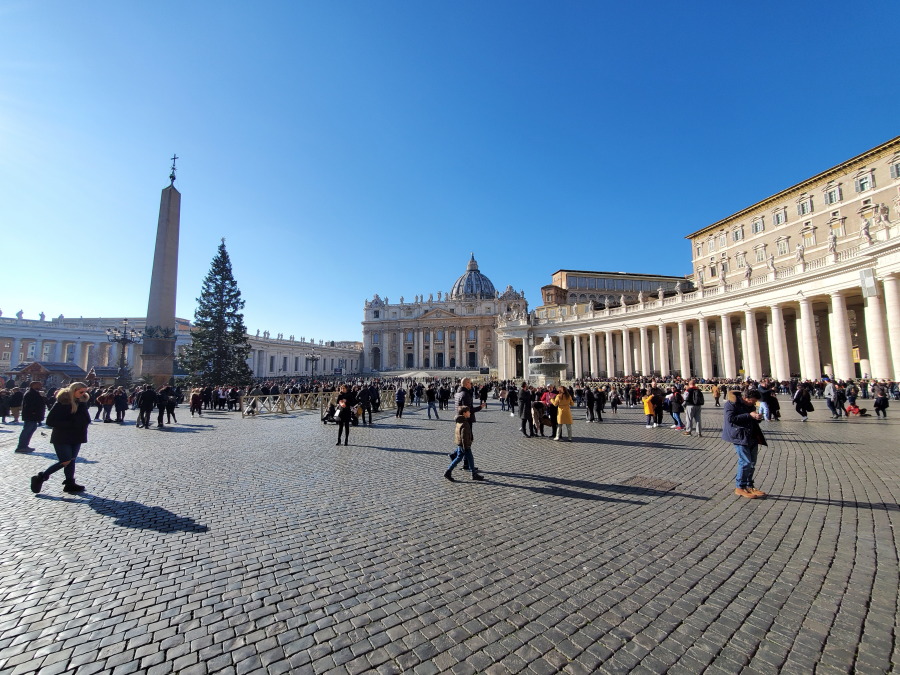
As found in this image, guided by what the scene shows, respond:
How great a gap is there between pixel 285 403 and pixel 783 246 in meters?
44.7

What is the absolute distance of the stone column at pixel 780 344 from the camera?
2622 centimetres

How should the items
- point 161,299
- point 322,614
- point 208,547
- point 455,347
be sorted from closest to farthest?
1. point 322,614
2. point 208,547
3. point 161,299
4. point 455,347

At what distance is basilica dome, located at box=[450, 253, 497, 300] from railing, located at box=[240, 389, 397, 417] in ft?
283

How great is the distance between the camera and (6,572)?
3361mm

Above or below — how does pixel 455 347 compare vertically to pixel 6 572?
above

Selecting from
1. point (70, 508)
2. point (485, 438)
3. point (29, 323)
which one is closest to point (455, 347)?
point (29, 323)

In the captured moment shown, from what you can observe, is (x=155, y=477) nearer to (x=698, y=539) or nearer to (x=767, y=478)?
(x=698, y=539)

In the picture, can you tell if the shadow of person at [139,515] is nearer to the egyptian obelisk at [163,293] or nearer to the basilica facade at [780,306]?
the egyptian obelisk at [163,293]

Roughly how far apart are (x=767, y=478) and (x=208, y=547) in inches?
307

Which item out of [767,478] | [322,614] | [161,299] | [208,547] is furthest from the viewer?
[161,299]

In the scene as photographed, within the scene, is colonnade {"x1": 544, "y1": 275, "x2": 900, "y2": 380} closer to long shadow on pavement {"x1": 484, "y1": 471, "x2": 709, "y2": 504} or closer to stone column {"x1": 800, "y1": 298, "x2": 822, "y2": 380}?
stone column {"x1": 800, "y1": 298, "x2": 822, "y2": 380}

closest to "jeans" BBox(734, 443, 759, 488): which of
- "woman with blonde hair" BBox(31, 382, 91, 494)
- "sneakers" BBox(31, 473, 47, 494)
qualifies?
"woman with blonde hair" BBox(31, 382, 91, 494)

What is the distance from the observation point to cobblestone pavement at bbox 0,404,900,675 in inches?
94.4

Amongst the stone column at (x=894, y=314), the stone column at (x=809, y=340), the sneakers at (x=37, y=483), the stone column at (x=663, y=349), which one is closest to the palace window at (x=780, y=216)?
the stone column at (x=663, y=349)
